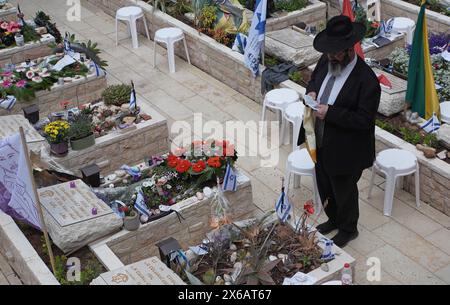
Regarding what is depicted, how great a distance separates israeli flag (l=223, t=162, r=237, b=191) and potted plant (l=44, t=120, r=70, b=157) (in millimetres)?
1915

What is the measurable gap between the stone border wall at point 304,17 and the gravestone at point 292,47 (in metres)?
0.59

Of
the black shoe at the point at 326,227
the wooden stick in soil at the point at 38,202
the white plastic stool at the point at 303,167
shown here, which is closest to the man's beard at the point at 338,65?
the white plastic stool at the point at 303,167

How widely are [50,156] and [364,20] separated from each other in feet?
16.4

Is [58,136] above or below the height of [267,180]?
above

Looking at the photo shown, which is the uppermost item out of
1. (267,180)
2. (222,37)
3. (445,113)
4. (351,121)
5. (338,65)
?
(338,65)

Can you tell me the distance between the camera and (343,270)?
5836 millimetres

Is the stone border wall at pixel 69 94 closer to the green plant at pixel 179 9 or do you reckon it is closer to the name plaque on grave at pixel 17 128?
the name plaque on grave at pixel 17 128

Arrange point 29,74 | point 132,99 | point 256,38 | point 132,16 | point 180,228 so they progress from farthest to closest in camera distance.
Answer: point 132,16 → point 29,74 → point 256,38 → point 132,99 → point 180,228

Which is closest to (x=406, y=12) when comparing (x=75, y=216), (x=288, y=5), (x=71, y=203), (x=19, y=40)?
(x=288, y=5)

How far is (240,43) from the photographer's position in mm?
9648

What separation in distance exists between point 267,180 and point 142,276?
2860 mm

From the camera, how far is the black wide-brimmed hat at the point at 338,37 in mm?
5879

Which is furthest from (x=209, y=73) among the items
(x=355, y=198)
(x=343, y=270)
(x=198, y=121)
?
(x=343, y=270)

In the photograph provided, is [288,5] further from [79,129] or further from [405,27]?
[79,129]
